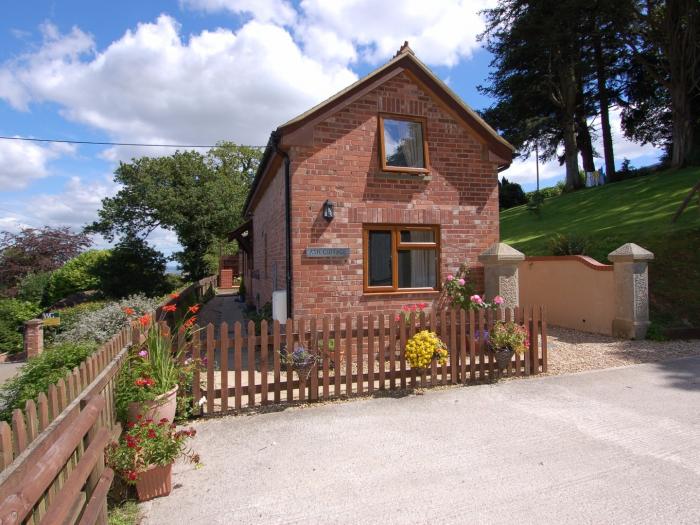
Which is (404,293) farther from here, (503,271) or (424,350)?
(424,350)

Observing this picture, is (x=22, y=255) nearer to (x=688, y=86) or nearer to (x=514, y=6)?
(x=514, y=6)

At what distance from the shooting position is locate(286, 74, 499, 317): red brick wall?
8.00 metres

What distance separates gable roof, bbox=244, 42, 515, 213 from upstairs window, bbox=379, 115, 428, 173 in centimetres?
67

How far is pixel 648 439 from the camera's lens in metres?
4.46

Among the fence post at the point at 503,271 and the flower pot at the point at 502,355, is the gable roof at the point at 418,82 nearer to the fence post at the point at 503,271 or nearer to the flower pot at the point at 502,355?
the fence post at the point at 503,271

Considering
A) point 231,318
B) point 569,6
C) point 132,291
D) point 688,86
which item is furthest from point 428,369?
point 688,86

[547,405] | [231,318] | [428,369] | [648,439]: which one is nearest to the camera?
[648,439]

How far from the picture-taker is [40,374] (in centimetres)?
425

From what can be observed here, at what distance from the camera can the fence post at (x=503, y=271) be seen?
8438mm

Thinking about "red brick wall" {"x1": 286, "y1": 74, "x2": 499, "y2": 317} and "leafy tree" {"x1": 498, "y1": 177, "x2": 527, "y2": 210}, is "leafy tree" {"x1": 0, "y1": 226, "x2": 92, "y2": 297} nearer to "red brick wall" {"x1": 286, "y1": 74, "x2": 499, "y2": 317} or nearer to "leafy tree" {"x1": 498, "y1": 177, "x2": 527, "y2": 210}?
"red brick wall" {"x1": 286, "y1": 74, "x2": 499, "y2": 317}

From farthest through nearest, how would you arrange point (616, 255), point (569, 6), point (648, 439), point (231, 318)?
1. point (569, 6)
2. point (231, 318)
3. point (616, 255)
4. point (648, 439)

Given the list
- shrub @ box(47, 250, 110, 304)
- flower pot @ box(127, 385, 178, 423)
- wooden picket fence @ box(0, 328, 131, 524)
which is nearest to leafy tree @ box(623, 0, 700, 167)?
flower pot @ box(127, 385, 178, 423)

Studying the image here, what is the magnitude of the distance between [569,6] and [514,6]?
5.21m

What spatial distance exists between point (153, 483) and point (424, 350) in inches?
142
